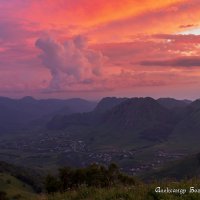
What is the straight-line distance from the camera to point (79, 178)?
71.9 m

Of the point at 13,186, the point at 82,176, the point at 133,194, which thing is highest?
the point at 133,194

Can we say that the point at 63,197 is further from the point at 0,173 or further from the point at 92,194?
the point at 0,173

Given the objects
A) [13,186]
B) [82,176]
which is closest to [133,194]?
[82,176]

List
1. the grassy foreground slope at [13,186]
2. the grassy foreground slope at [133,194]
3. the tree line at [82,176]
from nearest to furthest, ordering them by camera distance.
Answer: the grassy foreground slope at [133,194], the tree line at [82,176], the grassy foreground slope at [13,186]

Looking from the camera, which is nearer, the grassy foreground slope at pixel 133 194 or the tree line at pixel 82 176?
the grassy foreground slope at pixel 133 194

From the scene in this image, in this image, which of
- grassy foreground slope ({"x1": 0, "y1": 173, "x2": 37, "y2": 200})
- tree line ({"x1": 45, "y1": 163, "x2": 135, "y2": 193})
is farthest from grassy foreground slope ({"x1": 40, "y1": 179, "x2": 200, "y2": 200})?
grassy foreground slope ({"x1": 0, "y1": 173, "x2": 37, "y2": 200})

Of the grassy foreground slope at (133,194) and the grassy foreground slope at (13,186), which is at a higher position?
the grassy foreground slope at (133,194)

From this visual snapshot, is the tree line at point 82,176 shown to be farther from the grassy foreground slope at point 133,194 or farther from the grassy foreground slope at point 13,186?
the grassy foreground slope at point 13,186

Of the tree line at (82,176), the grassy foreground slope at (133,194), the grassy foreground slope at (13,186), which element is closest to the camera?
the grassy foreground slope at (133,194)

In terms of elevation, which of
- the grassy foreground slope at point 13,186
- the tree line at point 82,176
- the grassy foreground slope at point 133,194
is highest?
the grassy foreground slope at point 133,194

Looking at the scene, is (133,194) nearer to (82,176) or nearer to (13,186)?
(82,176)

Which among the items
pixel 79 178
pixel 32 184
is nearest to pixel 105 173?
pixel 79 178

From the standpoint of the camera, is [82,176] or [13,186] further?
[13,186]

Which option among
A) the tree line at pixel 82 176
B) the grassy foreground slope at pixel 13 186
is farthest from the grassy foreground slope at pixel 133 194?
the grassy foreground slope at pixel 13 186
